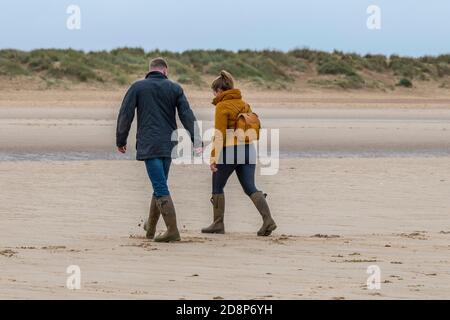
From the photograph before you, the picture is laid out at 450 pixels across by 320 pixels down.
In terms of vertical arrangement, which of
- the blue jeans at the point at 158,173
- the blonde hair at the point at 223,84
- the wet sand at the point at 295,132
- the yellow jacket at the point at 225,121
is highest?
the blonde hair at the point at 223,84

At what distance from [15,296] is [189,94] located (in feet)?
110

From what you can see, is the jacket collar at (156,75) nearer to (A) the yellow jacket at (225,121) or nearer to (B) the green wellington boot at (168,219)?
(A) the yellow jacket at (225,121)

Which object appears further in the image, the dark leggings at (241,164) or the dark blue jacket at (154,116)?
the dark leggings at (241,164)

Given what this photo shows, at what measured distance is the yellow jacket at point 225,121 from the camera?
411 inches

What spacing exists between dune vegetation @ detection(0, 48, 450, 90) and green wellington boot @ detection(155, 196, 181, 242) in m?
31.7

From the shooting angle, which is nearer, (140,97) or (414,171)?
(140,97)

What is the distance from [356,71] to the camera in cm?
5272

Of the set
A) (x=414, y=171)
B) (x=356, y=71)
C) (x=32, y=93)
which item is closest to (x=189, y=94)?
(x=32, y=93)

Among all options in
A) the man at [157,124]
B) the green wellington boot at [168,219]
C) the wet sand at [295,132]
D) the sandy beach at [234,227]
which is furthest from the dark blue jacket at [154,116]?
the wet sand at [295,132]

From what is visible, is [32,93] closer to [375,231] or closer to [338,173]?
[338,173]

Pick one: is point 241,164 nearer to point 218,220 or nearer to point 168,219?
point 218,220

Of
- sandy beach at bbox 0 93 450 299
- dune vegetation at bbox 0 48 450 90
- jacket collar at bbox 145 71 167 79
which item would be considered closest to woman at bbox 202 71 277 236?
sandy beach at bbox 0 93 450 299

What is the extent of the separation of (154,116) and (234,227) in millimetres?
1878

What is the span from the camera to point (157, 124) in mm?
9945
